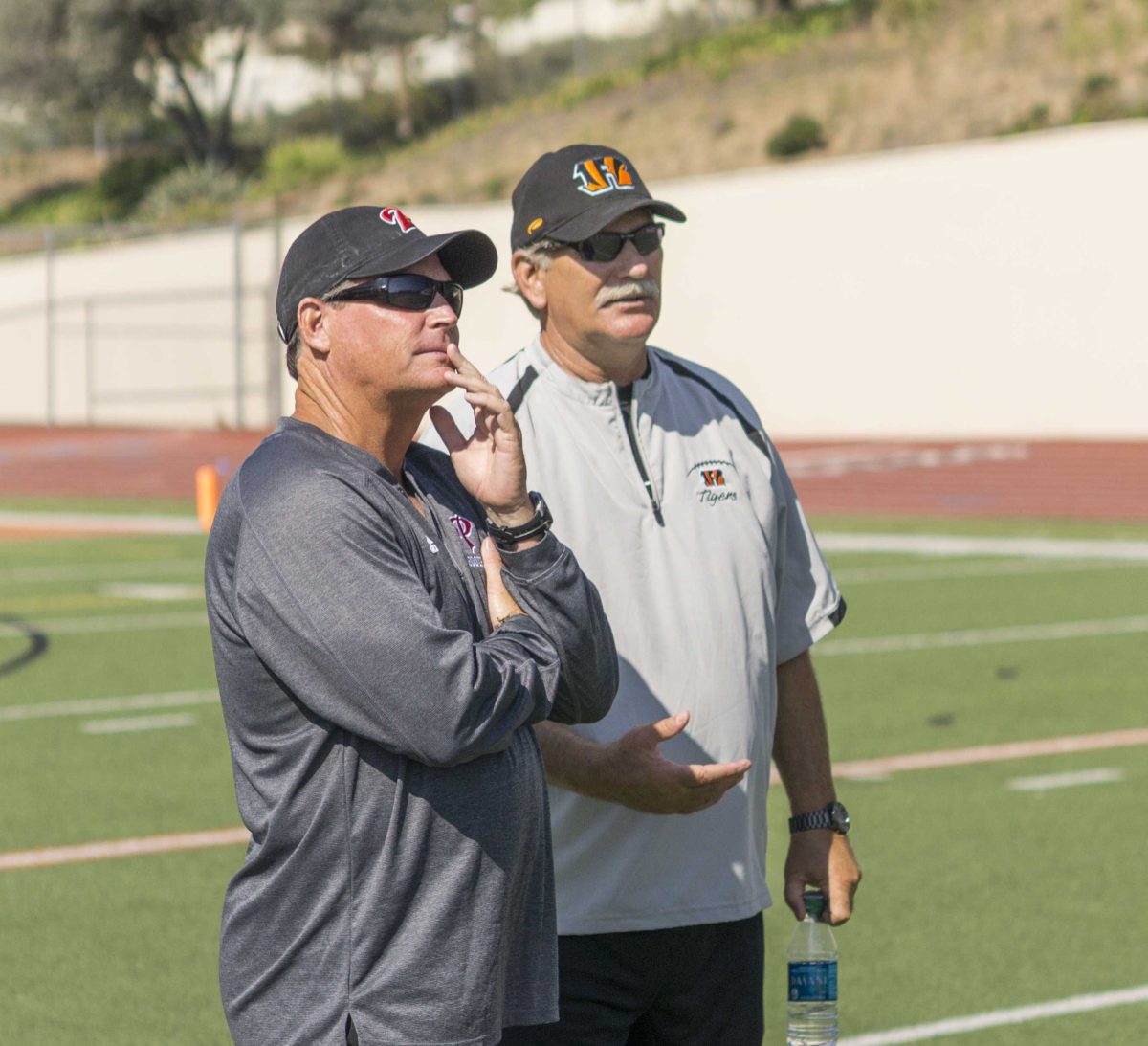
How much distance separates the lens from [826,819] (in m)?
3.93

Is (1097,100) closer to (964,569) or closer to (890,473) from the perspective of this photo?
(890,473)

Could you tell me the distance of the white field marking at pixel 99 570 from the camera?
675 inches

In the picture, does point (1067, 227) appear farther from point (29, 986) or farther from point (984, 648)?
point (29, 986)

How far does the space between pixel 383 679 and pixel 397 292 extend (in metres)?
0.57

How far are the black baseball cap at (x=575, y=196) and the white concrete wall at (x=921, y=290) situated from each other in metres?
27.3

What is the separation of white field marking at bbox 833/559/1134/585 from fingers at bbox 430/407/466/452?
13.0 meters

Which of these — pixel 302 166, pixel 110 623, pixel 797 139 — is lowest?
pixel 302 166

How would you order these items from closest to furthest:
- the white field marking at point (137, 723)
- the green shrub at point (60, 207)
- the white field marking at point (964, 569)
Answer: the white field marking at point (137, 723) → the white field marking at point (964, 569) → the green shrub at point (60, 207)

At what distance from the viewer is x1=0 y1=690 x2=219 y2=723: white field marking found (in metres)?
10.7

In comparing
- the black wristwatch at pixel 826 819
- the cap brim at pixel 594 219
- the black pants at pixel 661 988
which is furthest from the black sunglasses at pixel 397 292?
the black wristwatch at pixel 826 819

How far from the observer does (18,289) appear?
45812mm

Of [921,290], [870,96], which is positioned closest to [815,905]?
[921,290]

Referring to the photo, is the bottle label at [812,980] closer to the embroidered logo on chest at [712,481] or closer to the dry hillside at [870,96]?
the embroidered logo on chest at [712,481]

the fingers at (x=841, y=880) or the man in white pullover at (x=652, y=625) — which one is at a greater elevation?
the man in white pullover at (x=652, y=625)
